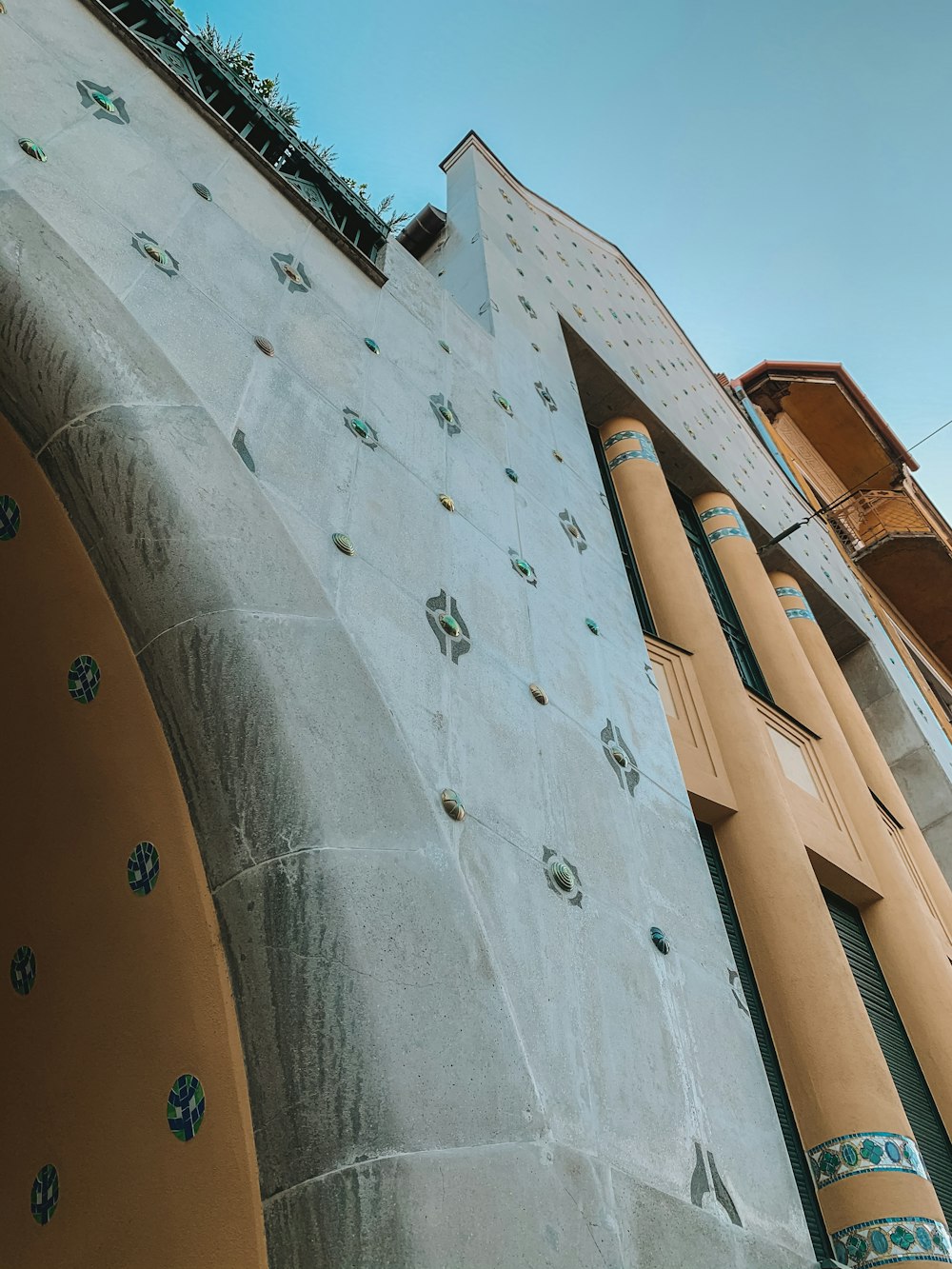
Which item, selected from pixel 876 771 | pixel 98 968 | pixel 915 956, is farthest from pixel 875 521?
pixel 98 968

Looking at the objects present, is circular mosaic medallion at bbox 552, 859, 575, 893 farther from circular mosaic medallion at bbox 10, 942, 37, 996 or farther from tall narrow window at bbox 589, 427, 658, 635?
tall narrow window at bbox 589, 427, 658, 635

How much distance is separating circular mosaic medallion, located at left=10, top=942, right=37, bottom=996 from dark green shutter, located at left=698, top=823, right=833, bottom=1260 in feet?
6.90

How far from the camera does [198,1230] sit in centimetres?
161

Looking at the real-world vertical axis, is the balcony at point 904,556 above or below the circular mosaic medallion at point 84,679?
above

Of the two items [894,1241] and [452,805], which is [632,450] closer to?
[894,1241]

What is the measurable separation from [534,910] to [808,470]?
50.0 ft

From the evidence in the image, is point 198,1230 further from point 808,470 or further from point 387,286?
point 808,470

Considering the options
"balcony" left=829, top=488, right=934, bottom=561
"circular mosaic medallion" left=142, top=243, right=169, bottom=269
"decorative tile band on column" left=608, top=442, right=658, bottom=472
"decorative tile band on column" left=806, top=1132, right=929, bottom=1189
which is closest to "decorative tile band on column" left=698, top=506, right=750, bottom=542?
"decorative tile band on column" left=608, top=442, right=658, bottom=472

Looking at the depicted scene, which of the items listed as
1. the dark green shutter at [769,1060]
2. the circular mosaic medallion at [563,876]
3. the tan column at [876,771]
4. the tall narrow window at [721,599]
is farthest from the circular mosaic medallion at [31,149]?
the tan column at [876,771]

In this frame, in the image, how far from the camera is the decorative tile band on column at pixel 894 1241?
3123mm

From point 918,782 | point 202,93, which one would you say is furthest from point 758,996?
point 918,782

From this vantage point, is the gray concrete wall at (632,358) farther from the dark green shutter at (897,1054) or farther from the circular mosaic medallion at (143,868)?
the circular mosaic medallion at (143,868)

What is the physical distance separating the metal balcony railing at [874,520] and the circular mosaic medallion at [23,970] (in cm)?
1326

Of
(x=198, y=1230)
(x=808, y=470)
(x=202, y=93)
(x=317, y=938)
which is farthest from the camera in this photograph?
(x=808, y=470)
